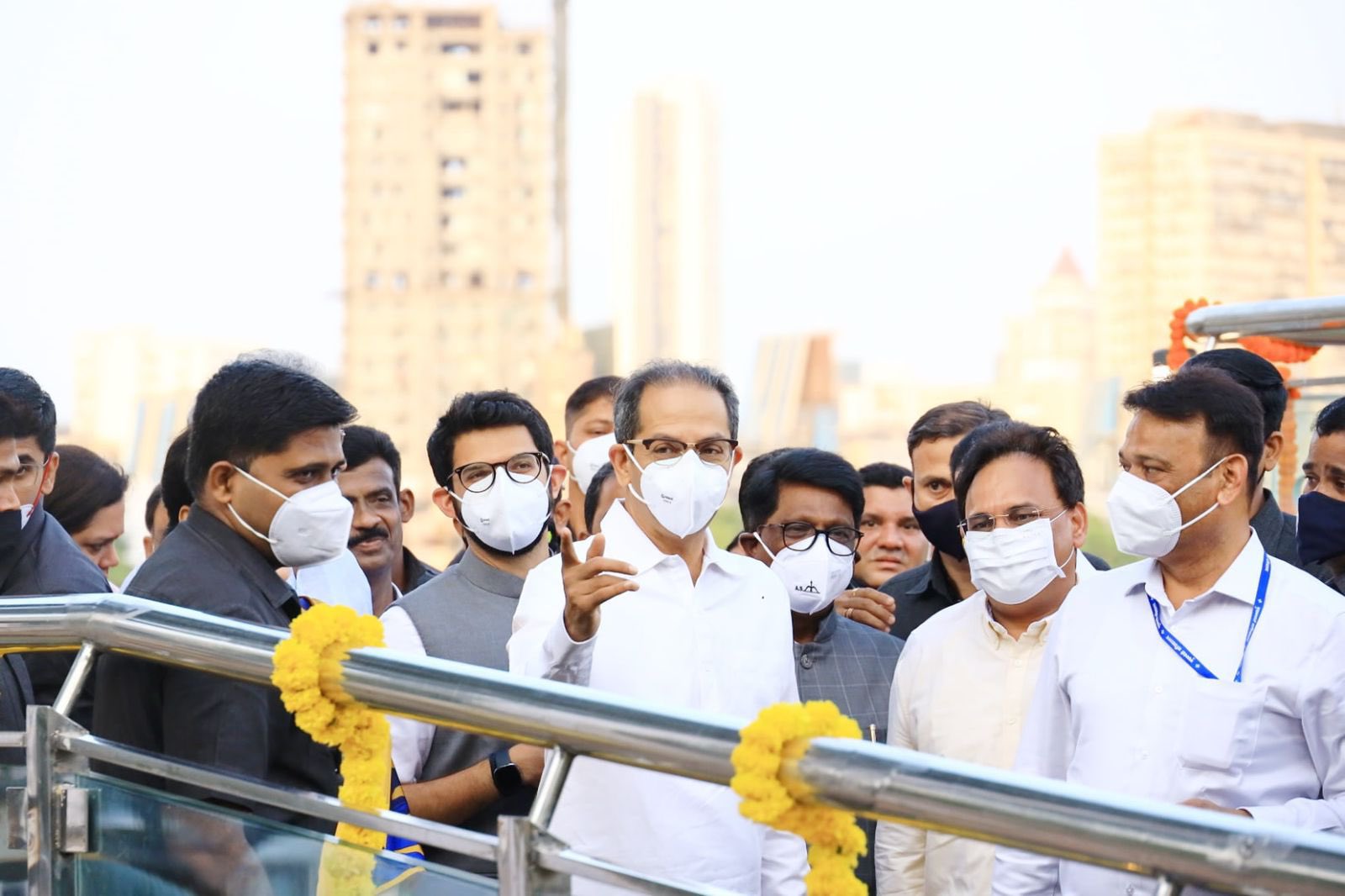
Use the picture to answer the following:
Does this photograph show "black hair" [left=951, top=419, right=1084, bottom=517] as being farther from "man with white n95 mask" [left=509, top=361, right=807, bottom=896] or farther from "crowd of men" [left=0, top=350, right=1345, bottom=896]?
"man with white n95 mask" [left=509, top=361, right=807, bottom=896]

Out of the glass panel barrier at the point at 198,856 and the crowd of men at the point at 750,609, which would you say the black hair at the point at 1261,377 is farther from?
the glass panel barrier at the point at 198,856

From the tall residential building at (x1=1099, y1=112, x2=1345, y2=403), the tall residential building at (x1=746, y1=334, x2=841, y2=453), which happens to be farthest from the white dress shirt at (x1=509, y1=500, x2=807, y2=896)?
the tall residential building at (x1=746, y1=334, x2=841, y2=453)

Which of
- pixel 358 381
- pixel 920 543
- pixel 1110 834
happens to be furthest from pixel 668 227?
pixel 1110 834

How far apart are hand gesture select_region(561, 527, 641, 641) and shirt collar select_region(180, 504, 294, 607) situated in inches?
21.5

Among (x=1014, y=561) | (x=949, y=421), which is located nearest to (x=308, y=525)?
(x=1014, y=561)

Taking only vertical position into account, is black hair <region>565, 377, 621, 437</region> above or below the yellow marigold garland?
above

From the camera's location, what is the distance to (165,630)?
2523 mm

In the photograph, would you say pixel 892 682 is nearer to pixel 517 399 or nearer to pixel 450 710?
pixel 517 399

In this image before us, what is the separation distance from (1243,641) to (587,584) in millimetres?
1068

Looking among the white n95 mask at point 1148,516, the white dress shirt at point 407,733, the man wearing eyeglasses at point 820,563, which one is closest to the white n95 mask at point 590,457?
the man wearing eyeglasses at point 820,563

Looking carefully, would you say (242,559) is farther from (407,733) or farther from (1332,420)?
(1332,420)

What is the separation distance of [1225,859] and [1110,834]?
115 mm

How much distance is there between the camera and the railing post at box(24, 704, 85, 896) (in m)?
2.68

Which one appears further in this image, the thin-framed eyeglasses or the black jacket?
the thin-framed eyeglasses
